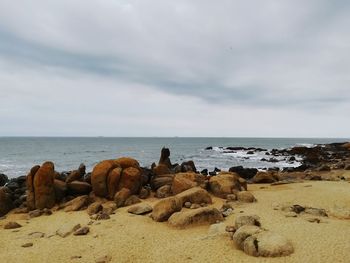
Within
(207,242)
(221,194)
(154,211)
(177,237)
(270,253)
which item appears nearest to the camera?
(270,253)

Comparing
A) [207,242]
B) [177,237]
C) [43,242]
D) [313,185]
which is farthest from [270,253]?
[313,185]

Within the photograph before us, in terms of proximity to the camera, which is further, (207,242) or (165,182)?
(165,182)

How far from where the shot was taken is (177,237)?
43.5 feet

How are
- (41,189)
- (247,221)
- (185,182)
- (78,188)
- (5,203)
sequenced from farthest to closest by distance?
1. (78,188)
2. (185,182)
3. (41,189)
4. (5,203)
5. (247,221)

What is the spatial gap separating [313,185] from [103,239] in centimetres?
1571

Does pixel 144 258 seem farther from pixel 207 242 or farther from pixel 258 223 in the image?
pixel 258 223

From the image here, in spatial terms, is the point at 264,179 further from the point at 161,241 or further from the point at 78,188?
the point at 161,241

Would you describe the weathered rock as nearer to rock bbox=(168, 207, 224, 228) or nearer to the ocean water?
rock bbox=(168, 207, 224, 228)

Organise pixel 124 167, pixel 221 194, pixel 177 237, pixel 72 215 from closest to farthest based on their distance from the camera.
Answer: pixel 177 237
pixel 72 215
pixel 221 194
pixel 124 167

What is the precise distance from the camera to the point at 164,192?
20953 mm

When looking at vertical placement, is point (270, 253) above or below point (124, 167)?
below

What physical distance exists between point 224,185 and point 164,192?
12.0 ft

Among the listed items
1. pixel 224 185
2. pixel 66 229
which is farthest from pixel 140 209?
pixel 224 185

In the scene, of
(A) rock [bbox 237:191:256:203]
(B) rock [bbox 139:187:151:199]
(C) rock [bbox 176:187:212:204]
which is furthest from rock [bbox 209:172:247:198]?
(B) rock [bbox 139:187:151:199]
